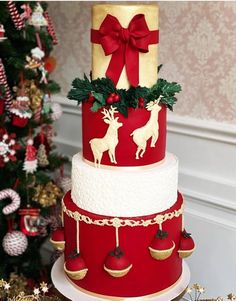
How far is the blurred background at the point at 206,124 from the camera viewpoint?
186 centimetres

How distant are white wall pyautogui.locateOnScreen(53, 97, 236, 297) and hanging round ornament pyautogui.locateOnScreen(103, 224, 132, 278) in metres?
0.62

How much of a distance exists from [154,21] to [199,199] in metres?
0.85

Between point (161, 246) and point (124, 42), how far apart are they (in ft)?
2.09

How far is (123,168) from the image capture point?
149 centimetres

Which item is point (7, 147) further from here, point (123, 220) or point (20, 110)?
point (123, 220)

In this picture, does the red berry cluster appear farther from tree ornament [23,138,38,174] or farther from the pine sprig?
tree ornament [23,138,38,174]

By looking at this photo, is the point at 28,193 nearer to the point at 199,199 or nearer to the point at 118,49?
the point at 199,199

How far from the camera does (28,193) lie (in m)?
2.04

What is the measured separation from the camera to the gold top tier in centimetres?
141

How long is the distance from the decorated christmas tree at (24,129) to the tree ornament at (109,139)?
0.55 metres


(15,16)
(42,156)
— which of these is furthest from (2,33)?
(42,156)

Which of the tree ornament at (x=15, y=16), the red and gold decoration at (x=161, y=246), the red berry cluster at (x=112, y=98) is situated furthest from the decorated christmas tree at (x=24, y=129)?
the red and gold decoration at (x=161, y=246)

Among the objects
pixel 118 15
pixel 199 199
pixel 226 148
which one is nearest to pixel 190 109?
pixel 226 148

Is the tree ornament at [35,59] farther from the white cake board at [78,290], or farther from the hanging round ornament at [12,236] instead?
the white cake board at [78,290]
